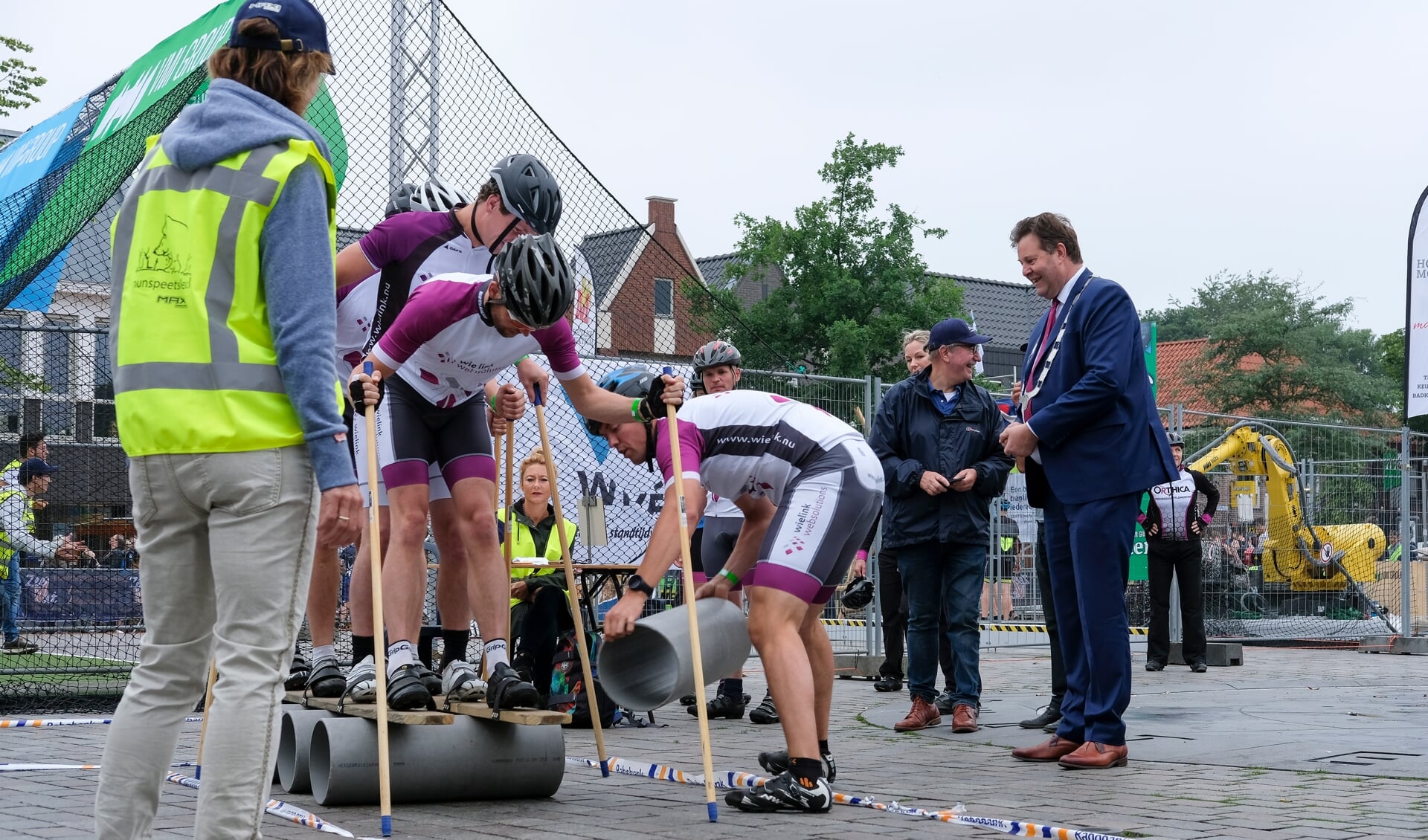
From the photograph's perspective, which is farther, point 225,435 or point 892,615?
point 892,615

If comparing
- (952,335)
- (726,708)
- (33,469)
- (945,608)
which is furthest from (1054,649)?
(33,469)

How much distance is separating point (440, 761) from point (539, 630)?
338 cm

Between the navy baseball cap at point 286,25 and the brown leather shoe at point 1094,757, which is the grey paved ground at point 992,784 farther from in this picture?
the navy baseball cap at point 286,25

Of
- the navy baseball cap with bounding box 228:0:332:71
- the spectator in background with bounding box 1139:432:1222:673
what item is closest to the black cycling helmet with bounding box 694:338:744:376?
the navy baseball cap with bounding box 228:0:332:71

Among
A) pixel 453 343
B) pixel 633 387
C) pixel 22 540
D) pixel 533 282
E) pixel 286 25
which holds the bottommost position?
pixel 22 540

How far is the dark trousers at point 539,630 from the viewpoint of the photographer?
8836mm

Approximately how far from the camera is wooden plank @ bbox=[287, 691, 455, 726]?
5.36 m

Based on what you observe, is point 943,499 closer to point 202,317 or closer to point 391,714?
point 391,714

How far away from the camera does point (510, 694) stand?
17.7ft

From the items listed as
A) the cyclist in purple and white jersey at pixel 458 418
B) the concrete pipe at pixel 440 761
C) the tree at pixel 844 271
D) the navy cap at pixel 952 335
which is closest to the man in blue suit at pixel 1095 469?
the navy cap at pixel 952 335

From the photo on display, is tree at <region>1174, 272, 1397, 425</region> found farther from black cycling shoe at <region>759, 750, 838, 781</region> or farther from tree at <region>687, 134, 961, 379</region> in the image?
black cycling shoe at <region>759, 750, 838, 781</region>

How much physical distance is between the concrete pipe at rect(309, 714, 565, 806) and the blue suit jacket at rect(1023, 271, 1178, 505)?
104 inches

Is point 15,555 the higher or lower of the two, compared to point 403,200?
lower

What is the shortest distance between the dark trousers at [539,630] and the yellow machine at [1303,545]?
10.7m
